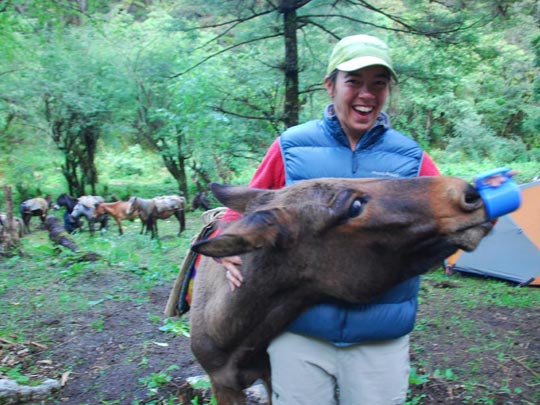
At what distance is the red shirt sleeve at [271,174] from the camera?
285 cm

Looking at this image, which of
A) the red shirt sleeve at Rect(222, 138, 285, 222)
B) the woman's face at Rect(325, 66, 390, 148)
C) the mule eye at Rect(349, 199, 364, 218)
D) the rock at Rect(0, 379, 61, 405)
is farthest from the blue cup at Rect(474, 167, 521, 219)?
the rock at Rect(0, 379, 61, 405)

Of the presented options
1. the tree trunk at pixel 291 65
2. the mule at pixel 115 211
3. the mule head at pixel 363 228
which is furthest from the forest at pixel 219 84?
the mule head at pixel 363 228

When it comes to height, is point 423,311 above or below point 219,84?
below

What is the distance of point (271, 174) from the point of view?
2928 mm

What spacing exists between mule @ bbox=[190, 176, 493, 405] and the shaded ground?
100 inches

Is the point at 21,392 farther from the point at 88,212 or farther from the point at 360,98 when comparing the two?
the point at 88,212

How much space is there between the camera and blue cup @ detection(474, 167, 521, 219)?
2.15 metres

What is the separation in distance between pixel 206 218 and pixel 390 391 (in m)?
2.06

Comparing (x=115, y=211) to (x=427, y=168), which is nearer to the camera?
(x=427, y=168)

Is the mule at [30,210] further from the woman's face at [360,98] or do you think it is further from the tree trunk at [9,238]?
the woman's face at [360,98]

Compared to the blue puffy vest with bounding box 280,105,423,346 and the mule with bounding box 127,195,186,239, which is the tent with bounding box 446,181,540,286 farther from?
the mule with bounding box 127,195,186,239

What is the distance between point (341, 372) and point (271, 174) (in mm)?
1151

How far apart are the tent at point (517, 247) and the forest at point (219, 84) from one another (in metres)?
3.13

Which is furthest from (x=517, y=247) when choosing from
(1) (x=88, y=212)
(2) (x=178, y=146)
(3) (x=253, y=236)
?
(2) (x=178, y=146)
